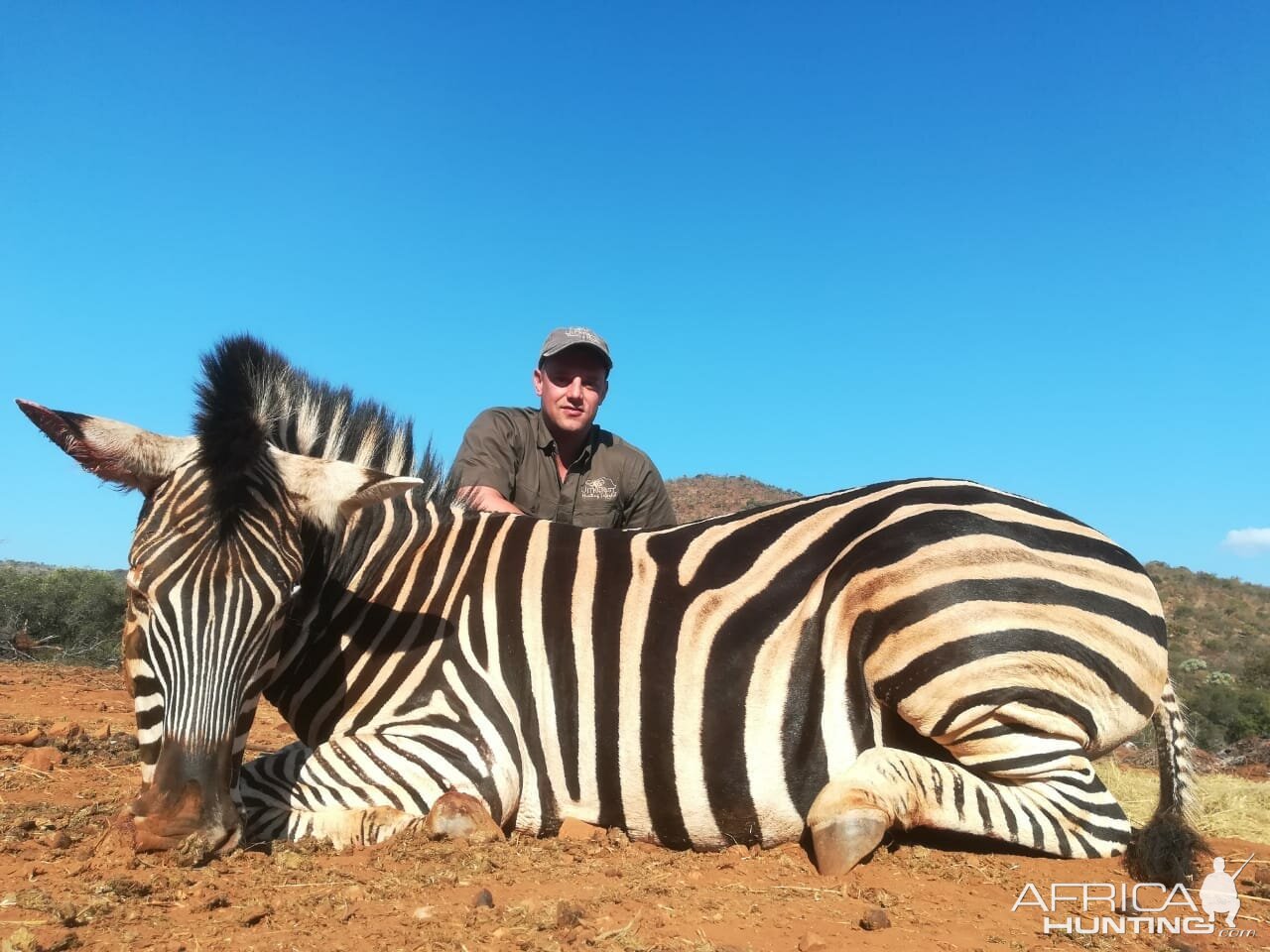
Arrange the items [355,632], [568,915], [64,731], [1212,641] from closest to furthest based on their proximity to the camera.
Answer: [568,915]
[355,632]
[64,731]
[1212,641]

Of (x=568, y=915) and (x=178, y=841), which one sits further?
(x=178, y=841)

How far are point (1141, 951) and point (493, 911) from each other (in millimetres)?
1658

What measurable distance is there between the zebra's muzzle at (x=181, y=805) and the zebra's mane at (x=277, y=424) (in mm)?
762

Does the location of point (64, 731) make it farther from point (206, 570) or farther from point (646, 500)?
point (646, 500)

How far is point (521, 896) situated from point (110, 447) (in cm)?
200

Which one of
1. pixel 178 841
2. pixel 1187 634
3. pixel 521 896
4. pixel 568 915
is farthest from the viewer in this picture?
pixel 1187 634

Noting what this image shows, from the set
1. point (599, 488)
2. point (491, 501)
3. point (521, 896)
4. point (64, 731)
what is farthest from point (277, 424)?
point (64, 731)

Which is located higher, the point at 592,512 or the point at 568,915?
the point at 592,512

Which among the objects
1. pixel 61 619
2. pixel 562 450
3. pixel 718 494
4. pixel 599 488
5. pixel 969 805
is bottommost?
pixel 969 805

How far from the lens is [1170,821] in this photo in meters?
2.78

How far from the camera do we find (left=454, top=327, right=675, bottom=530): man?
18.0 ft

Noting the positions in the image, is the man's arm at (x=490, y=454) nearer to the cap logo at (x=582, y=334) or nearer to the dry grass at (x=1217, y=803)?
the cap logo at (x=582, y=334)

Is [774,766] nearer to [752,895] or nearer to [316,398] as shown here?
[752,895]

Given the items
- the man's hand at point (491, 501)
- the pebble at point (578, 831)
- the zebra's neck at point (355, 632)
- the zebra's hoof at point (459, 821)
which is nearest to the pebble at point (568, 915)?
the zebra's hoof at point (459, 821)
